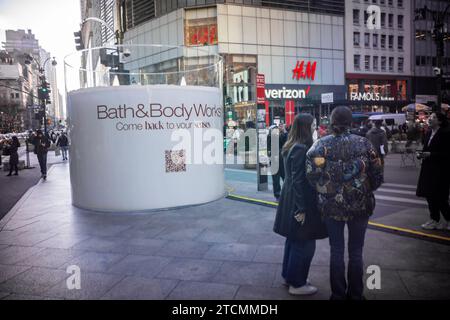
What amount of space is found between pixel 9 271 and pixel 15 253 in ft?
2.73

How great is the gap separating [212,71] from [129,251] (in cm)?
508

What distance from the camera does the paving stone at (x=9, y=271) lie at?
4.65 metres

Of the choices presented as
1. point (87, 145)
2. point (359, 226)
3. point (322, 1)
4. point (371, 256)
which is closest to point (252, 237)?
point (371, 256)

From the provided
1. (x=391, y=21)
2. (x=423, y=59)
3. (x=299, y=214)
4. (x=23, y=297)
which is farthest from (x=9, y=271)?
(x=423, y=59)

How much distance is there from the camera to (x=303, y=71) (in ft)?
142

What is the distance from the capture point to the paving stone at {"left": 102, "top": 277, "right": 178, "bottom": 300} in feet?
13.0

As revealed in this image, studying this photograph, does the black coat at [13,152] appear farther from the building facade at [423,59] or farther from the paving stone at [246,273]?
the building facade at [423,59]

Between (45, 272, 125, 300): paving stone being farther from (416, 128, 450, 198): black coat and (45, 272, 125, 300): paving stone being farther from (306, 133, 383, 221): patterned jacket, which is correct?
Result: (416, 128, 450, 198): black coat

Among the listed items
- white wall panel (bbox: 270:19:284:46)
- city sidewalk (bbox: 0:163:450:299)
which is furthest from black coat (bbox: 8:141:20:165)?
white wall panel (bbox: 270:19:284:46)

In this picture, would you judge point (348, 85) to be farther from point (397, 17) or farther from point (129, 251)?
point (129, 251)

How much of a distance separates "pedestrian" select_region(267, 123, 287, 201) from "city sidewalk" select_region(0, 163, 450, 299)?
1473mm

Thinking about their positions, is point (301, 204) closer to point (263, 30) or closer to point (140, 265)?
point (140, 265)

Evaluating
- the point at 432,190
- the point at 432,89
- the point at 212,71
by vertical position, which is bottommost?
the point at 432,190

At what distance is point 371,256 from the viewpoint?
4.95m
